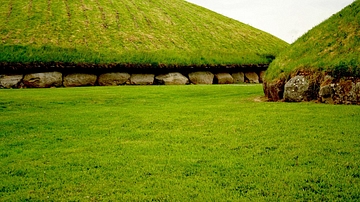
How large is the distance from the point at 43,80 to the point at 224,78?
52.5ft

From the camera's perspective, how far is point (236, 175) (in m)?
5.73

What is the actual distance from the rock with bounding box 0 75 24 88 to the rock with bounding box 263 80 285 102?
18.6 m

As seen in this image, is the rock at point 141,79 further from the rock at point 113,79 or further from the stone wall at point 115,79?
the rock at point 113,79

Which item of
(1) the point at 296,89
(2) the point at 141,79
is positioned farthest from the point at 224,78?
(1) the point at 296,89

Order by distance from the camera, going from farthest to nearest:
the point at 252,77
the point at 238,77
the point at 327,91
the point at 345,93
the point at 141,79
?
the point at 252,77 → the point at 238,77 → the point at 141,79 → the point at 327,91 → the point at 345,93

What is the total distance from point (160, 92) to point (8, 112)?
30.0ft

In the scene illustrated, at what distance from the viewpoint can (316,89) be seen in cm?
1352

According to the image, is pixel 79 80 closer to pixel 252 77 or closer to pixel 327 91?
pixel 252 77

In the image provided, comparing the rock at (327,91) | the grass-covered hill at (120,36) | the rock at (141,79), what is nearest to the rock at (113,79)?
the rock at (141,79)

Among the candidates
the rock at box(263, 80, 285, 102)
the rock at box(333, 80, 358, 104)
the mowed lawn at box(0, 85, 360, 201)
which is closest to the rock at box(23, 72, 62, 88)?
the mowed lawn at box(0, 85, 360, 201)

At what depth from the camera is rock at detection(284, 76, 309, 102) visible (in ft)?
45.4

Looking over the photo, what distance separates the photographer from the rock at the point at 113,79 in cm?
2572

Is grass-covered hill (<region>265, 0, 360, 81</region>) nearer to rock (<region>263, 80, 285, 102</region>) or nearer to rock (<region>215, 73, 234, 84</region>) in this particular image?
rock (<region>263, 80, 285, 102</region>)

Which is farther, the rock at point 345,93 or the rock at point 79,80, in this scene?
the rock at point 79,80
